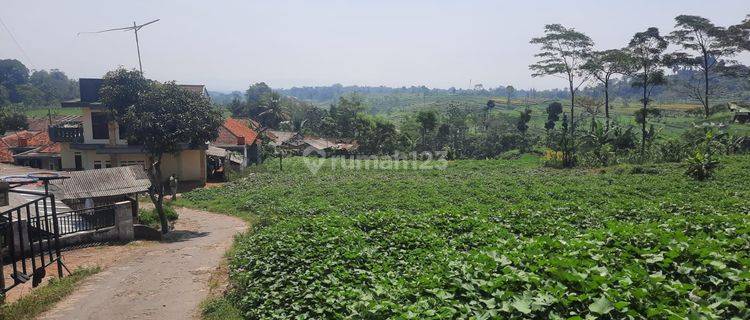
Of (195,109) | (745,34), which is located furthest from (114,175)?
(745,34)

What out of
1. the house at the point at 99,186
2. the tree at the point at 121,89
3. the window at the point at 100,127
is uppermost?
the tree at the point at 121,89

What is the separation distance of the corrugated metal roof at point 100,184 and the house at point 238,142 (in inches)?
685

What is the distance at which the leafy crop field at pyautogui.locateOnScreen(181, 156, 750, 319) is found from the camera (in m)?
4.75

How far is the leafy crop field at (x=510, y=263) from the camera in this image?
475 cm

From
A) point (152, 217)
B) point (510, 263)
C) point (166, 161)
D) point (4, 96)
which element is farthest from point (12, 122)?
point (510, 263)

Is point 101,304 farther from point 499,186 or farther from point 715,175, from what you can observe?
point 715,175

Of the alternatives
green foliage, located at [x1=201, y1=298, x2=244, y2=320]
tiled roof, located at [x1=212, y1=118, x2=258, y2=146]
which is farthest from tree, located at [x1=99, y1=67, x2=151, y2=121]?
tiled roof, located at [x1=212, y1=118, x2=258, y2=146]

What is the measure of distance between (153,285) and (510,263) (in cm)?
836

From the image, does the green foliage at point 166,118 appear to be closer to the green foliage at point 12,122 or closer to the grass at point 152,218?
the grass at point 152,218

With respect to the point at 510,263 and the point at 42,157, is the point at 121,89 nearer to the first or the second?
the point at 510,263

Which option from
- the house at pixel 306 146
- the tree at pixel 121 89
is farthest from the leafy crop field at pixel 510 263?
the house at pixel 306 146

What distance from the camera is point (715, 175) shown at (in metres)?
21.2

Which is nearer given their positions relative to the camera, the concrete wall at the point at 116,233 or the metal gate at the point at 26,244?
the metal gate at the point at 26,244

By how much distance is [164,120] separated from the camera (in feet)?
60.8
